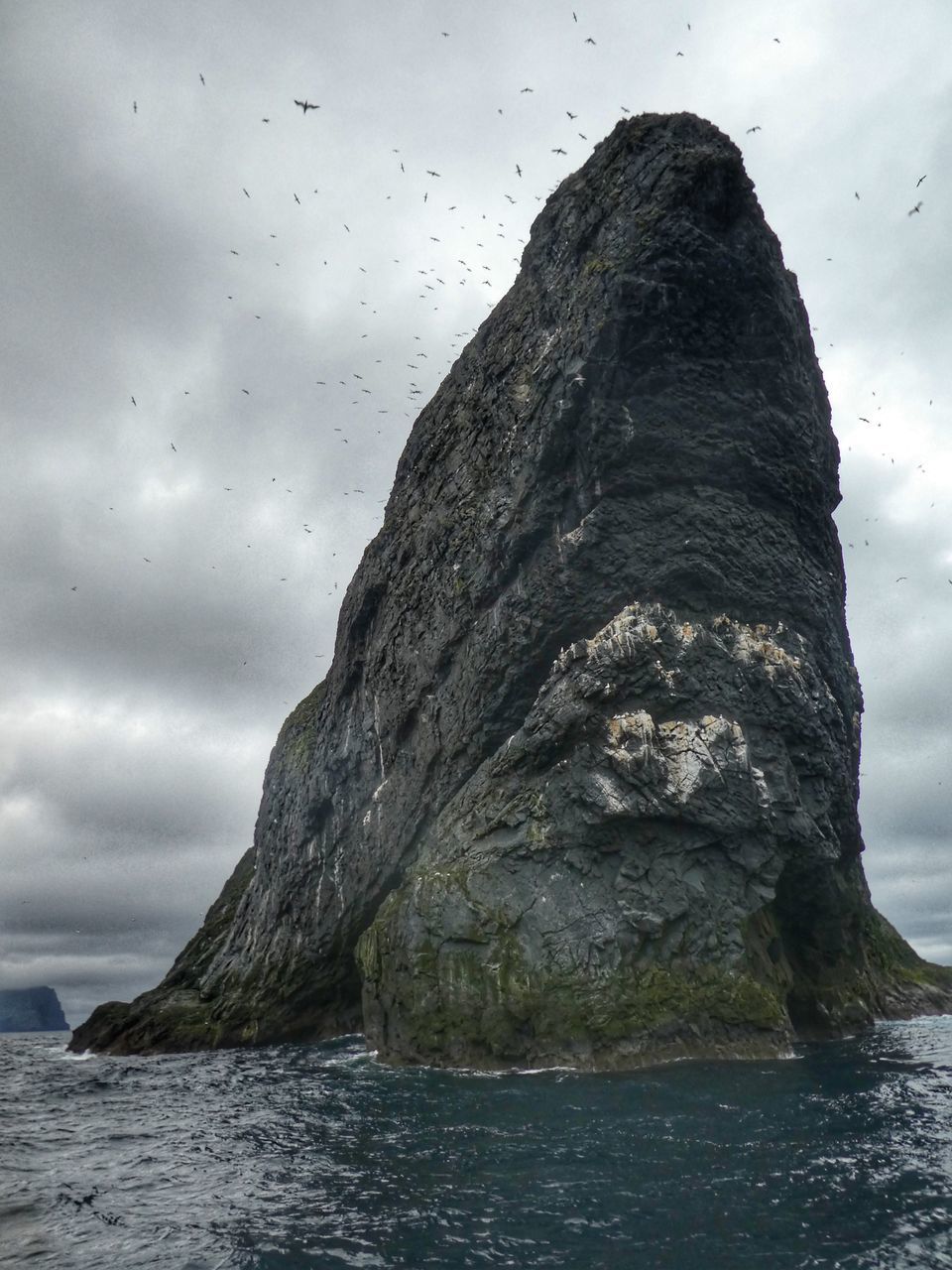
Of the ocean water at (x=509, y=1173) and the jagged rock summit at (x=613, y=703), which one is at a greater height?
the jagged rock summit at (x=613, y=703)

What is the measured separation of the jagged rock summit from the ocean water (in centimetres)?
316

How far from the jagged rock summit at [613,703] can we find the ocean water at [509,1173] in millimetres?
3161

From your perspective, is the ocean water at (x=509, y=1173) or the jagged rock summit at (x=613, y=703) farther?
the jagged rock summit at (x=613, y=703)

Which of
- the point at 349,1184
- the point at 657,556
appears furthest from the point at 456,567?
the point at 349,1184

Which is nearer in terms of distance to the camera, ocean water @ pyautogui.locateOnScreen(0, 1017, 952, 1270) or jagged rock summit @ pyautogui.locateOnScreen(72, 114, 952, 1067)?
ocean water @ pyautogui.locateOnScreen(0, 1017, 952, 1270)

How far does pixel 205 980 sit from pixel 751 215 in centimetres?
3995

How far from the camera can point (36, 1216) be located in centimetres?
1071

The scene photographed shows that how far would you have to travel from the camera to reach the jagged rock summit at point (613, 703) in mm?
21484

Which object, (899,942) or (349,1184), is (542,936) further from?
(899,942)

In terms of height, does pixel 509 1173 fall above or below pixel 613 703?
below

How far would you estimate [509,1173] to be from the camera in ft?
36.9

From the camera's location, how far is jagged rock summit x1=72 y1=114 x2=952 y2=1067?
21484 millimetres

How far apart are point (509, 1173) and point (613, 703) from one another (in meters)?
14.0

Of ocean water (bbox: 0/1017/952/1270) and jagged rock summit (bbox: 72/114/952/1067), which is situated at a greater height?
jagged rock summit (bbox: 72/114/952/1067)
